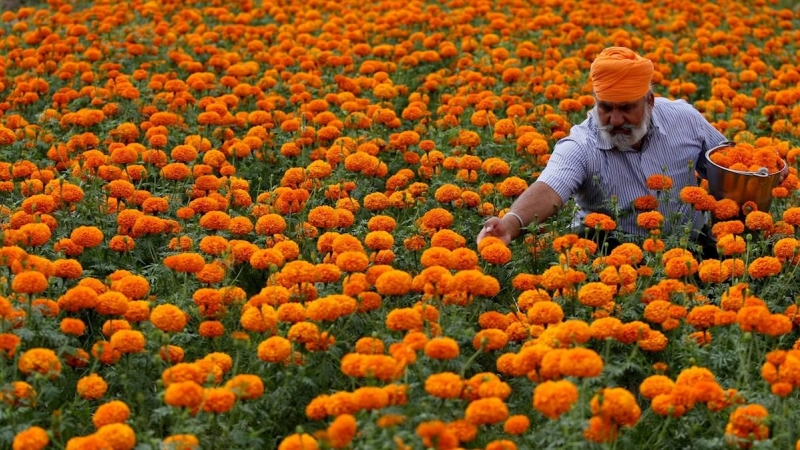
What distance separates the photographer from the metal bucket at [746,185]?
194 inches

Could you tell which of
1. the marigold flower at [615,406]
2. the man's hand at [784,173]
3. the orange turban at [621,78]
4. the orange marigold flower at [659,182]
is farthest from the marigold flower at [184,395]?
the man's hand at [784,173]

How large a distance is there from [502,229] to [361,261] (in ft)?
3.11

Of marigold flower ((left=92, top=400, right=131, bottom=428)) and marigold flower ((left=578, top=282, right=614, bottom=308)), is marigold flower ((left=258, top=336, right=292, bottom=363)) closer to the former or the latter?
marigold flower ((left=92, top=400, right=131, bottom=428))

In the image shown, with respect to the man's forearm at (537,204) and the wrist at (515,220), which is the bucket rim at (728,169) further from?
the wrist at (515,220)

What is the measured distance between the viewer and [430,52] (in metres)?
7.98

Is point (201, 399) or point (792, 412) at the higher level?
point (201, 399)

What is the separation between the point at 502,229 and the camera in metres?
4.78

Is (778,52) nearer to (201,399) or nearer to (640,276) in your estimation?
(640,276)

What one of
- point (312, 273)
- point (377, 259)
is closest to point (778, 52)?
point (377, 259)

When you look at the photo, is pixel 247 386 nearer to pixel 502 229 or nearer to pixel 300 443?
pixel 300 443

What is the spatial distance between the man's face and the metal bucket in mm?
413

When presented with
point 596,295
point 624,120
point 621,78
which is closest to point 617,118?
point 624,120

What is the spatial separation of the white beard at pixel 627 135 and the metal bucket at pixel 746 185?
399 millimetres

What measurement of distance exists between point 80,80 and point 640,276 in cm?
465
